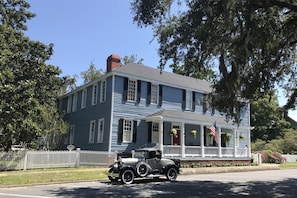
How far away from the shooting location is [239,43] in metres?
10.8

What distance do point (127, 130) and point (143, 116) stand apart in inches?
71.0

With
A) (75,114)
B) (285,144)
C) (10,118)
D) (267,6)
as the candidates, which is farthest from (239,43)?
(285,144)

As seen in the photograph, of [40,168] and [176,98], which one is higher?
[176,98]

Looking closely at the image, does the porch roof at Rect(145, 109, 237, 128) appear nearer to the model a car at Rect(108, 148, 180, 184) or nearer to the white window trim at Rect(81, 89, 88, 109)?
the white window trim at Rect(81, 89, 88, 109)

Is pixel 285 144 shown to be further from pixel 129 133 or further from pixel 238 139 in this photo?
pixel 129 133

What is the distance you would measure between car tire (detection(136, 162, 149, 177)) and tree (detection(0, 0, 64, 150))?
8.35 meters

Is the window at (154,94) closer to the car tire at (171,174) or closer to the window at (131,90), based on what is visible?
the window at (131,90)

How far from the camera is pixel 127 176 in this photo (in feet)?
49.5

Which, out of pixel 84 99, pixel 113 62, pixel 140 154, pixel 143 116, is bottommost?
pixel 140 154

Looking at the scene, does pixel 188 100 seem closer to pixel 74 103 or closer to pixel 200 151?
pixel 200 151

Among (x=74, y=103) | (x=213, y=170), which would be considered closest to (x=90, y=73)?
(x=74, y=103)

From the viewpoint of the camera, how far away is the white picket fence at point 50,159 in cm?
1850

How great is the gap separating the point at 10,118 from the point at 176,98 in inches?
542

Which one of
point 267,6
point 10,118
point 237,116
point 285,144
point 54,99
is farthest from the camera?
point 285,144
